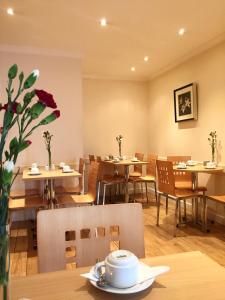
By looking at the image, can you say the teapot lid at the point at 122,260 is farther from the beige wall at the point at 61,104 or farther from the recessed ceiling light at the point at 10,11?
the beige wall at the point at 61,104

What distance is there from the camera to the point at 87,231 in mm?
1092

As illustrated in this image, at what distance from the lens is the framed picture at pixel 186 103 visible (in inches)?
167

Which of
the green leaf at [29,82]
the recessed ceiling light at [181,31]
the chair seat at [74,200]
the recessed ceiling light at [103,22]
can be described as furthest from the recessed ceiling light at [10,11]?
the green leaf at [29,82]

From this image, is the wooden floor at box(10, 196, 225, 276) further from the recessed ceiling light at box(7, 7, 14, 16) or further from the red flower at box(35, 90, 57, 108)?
the recessed ceiling light at box(7, 7, 14, 16)

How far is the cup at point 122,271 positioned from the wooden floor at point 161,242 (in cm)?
198

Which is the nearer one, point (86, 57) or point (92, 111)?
point (86, 57)

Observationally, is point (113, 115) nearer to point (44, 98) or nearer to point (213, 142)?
point (213, 142)

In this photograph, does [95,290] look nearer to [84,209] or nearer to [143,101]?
[84,209]

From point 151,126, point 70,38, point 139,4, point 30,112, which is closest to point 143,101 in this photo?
point 151,126

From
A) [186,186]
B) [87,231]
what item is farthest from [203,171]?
[87,231]

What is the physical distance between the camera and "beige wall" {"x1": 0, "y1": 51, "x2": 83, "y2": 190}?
407 centimetres

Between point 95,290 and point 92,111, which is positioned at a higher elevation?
point 92,111

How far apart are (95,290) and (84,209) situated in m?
0.37

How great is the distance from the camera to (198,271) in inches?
31.2
